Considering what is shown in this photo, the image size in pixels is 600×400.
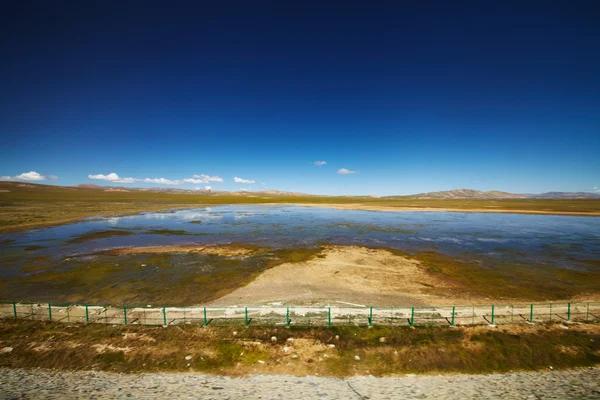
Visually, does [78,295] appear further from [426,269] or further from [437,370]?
[426,269]

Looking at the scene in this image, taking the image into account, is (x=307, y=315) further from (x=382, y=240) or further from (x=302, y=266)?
(x=382, y=240)

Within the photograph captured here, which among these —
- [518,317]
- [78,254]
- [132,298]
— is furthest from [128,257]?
[518,317]

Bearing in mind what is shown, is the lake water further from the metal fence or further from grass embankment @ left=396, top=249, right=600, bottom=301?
the metal fence

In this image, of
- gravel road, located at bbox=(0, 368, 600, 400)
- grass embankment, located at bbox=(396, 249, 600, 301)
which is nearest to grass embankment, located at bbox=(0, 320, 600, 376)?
gravel road, located at bbox=(0, 368, 600, 400)

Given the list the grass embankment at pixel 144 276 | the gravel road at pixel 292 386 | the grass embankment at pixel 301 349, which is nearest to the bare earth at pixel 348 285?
the grass embankment at pixel 144 276

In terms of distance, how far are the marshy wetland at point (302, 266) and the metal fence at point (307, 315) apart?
2.12 meters

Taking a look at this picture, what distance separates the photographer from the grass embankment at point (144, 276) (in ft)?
69.9

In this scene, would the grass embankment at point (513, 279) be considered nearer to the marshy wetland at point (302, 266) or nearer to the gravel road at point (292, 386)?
the marshy wetland at point (302, 266)

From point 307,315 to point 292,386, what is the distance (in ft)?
18.3

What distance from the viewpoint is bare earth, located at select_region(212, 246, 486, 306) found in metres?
20.5

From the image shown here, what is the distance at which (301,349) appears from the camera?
571 inches

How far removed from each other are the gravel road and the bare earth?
7.34 metres

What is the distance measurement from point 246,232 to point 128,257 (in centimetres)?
2189

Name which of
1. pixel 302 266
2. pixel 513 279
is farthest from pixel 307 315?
pixel 513 279
